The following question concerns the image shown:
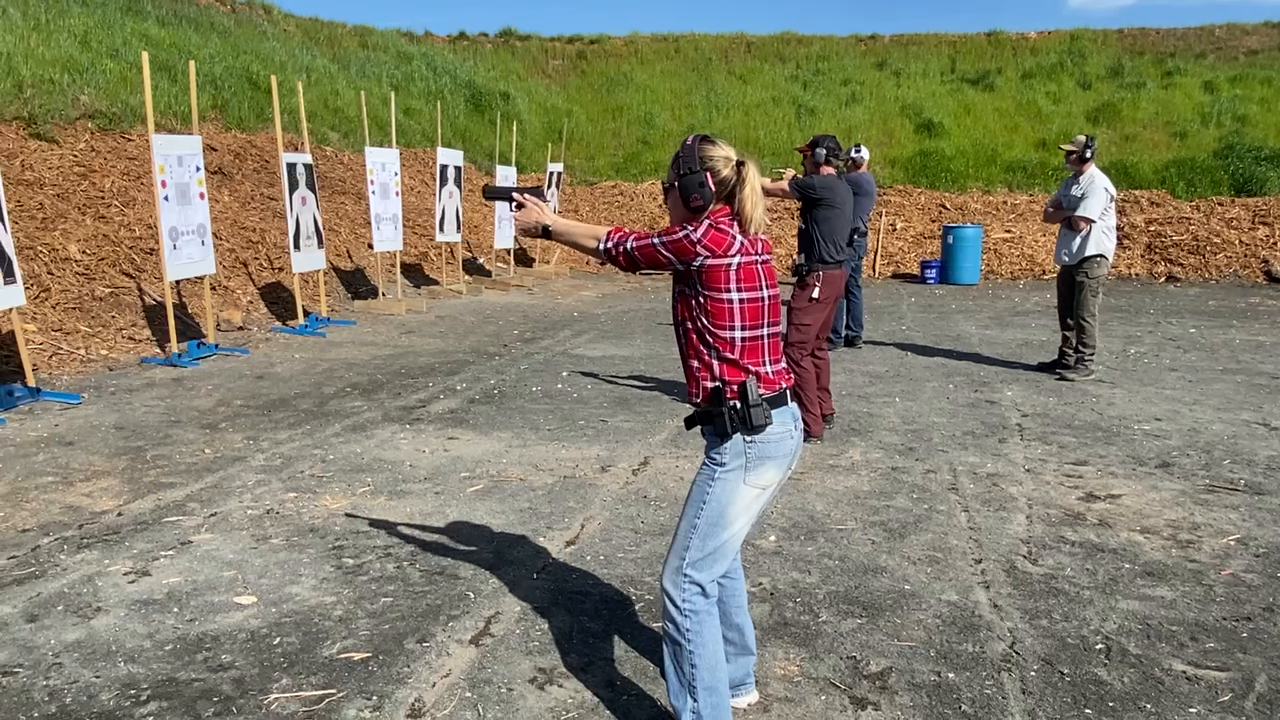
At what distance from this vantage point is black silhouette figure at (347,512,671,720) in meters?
3.70

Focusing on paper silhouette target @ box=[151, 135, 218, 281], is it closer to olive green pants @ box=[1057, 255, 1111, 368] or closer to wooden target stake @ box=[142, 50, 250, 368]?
wooden target stake @ box=[142, 50, 250, 368]

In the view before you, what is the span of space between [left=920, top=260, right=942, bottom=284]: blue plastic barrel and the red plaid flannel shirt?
1433 cm

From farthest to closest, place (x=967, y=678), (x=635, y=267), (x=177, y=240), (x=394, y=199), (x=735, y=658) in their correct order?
(x=394, y=199) < (x=177, y=240) < (x=967, y=678) < (x=735, y=658) < (x=635, y=267)

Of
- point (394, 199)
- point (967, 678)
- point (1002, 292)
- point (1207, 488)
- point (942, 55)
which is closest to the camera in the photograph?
point (967, 678)

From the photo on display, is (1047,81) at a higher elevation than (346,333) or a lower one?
higher

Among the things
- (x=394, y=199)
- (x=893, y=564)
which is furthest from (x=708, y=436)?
(x=394, y=199)

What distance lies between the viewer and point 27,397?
771 centimetres

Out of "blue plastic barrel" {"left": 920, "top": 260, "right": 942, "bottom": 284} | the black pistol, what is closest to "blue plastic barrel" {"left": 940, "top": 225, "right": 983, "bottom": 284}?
"blue plastic barrel" {"left": 920, "top": 260, "right": 942, "bottom": 284}

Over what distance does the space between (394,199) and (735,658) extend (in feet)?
34.6

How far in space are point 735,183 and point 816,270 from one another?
400cm

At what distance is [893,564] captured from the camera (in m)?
4.84

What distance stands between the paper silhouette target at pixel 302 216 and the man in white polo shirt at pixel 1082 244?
7632 millimetres

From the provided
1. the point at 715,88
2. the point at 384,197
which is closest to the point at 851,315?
the point at 384,197

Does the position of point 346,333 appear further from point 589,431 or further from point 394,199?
point 589,431
